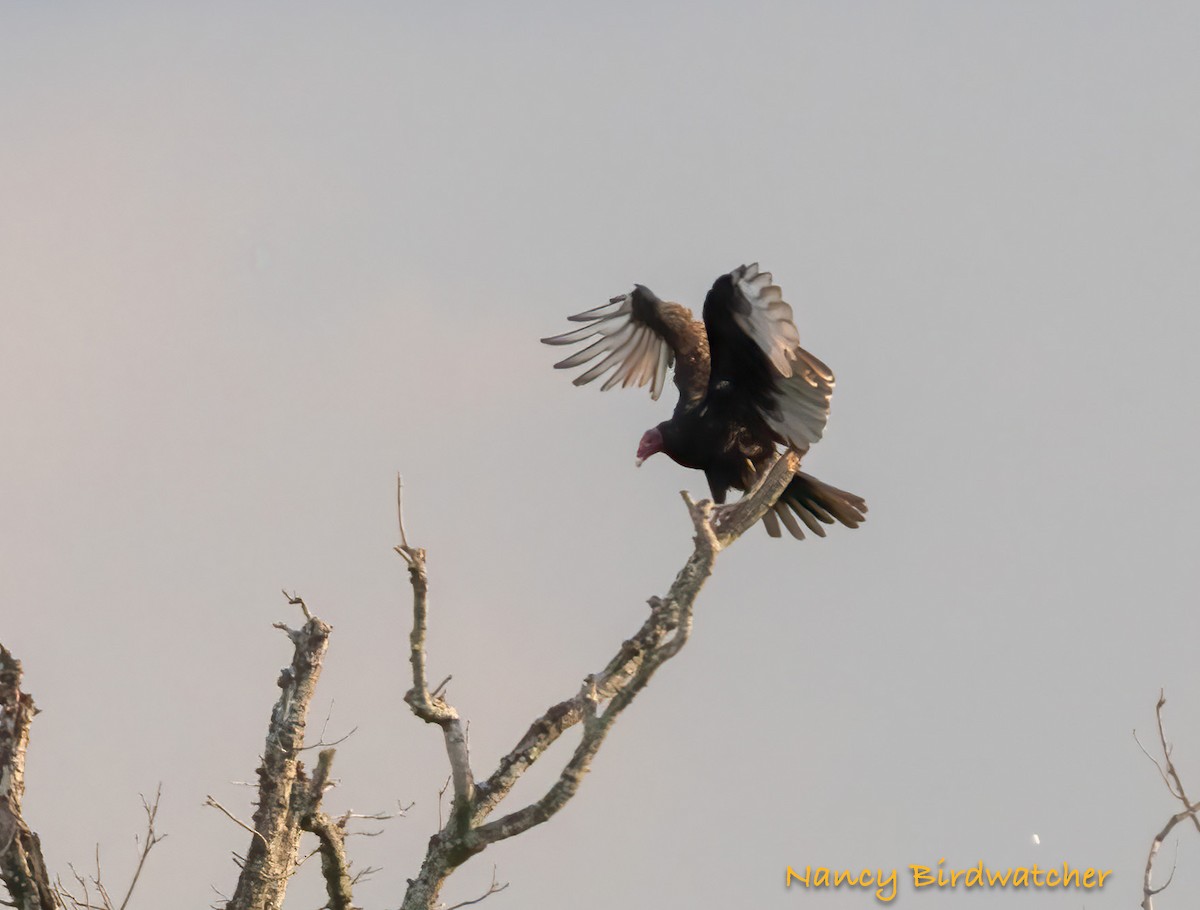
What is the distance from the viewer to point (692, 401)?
7078 mm

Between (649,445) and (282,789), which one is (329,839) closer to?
(282,789)

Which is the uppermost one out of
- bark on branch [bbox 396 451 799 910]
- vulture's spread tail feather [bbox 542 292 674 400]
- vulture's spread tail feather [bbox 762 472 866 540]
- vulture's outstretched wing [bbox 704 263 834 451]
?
vulture's spread tail feather [bbox 542 292 674 400]

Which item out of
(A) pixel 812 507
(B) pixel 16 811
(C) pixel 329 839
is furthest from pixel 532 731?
(A) pixel 812 507

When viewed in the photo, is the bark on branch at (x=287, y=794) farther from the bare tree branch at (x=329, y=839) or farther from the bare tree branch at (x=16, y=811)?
the bare tree branch at (x=16, y=811)

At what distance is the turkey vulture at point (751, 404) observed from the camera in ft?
20.3

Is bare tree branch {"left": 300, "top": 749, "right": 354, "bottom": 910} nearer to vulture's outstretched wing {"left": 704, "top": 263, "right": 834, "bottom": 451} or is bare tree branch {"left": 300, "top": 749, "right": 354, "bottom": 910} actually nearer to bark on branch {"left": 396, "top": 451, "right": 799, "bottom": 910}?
bark on branch {"left": 396, "top": 451, "right": 799, "bottom": 910}

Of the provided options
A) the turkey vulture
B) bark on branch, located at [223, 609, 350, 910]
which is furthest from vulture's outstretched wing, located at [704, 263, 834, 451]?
bark on branch, located at [223, 609, 350, 910]

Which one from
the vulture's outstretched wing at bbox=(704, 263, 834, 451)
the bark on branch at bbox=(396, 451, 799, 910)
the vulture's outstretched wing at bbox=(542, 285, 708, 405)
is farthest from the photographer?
the vulture's outstretched wing at bbox=(542, 285, 708, 405)

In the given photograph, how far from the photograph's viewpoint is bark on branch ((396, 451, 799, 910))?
4203 millimetres

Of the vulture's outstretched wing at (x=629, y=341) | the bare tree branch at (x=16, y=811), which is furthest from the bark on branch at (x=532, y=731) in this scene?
the vulture's outstretched wing at (x=629, y=341)

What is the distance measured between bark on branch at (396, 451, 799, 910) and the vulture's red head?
2.20m

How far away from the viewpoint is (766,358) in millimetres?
6355

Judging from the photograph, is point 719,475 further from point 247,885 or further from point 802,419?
point 247,885

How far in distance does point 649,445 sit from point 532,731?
255cm
